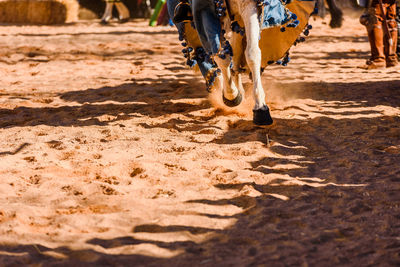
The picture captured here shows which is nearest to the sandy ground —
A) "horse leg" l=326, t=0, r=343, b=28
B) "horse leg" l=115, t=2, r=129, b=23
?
"horse leg" l=326, t=0, r=343, b=28

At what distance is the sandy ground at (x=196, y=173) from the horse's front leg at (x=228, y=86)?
0.16m

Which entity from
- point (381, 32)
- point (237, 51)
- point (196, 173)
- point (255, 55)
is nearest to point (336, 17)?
point (381, 32)

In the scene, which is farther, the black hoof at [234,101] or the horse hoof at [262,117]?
the black hoof at [234,101]

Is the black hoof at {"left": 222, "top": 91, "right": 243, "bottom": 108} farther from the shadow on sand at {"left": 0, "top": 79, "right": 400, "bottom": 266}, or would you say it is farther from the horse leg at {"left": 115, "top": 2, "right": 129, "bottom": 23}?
the horse leg at {"left": 115, "top": 2, "right": 129, "bottom": 23}

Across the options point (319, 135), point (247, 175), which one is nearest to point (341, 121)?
point (319, 135)

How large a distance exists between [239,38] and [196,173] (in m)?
2.37

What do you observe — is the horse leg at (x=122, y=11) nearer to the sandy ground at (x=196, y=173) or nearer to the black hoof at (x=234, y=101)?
the sandy ground at (x=196, y=173)

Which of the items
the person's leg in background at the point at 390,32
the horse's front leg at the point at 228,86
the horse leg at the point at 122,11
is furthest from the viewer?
the horse leg at the point at 122,11

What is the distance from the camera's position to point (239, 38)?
18.6 feet

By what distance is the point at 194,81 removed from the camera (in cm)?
712

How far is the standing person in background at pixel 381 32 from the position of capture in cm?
738

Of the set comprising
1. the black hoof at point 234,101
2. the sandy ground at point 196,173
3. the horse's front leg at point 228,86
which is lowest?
the sandy ground at point 196,173

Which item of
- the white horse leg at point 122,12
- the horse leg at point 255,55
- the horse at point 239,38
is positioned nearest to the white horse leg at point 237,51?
the horse at point 239,38

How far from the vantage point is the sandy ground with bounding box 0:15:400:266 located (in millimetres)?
2652
